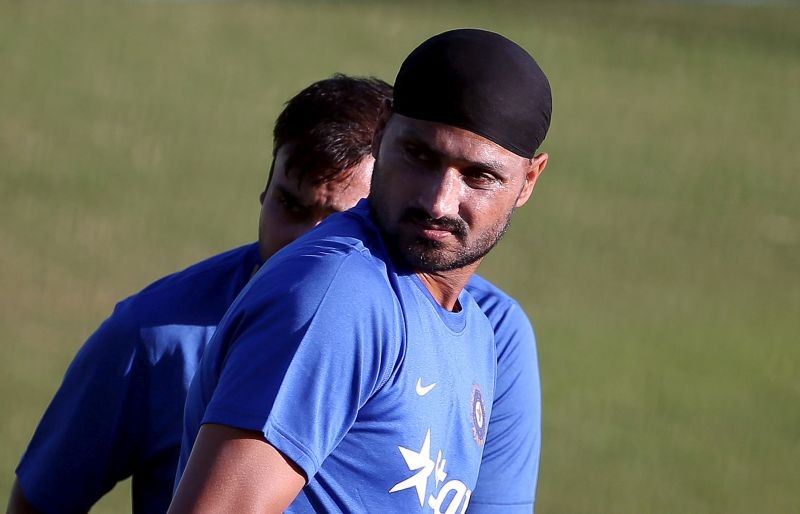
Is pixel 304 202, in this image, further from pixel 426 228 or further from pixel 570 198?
pixel 570 198

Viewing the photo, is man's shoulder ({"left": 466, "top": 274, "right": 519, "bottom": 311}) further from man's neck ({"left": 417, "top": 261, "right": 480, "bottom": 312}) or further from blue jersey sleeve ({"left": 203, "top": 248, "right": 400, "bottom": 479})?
blue jersey sleeve ({"left": 203, "top": 248, "right": 400, "bottom": 479})

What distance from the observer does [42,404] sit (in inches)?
336

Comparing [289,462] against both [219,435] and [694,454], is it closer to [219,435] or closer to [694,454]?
[219,435]

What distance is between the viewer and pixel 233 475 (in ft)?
6.41

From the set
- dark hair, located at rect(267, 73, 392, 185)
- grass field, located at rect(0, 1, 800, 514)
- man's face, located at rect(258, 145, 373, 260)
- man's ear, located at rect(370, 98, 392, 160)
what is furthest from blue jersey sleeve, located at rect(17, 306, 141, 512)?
grass field, located at rect(0, 1, 800, 514)

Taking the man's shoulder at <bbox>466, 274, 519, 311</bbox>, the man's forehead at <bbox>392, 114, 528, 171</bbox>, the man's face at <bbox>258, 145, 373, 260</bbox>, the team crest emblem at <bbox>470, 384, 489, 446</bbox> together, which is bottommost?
the team crest emblem at <bbox>470, 384, 489, 446</bbox>

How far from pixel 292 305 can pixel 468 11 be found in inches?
806

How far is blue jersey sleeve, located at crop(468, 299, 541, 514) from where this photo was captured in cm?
297

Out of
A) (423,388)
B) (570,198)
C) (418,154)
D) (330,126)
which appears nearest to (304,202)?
(330,126)

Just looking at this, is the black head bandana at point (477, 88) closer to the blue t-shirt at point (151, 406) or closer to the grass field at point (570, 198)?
the blue t-shirt at point (151, 406)

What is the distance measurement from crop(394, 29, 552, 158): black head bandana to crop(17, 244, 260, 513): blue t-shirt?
800 millimetres

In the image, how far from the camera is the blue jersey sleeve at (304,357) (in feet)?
6.50

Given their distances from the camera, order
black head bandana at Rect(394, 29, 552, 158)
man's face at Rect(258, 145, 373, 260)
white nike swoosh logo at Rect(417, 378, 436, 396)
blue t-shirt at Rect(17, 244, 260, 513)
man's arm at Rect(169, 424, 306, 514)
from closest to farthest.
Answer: man's arm at Rect(169, 424, 306, 514) < white nike swoosh logo at Rect(417, 378, 436, 396) < black head bandana at Rect(394, 29, 552, 158) < blue t-shirt at Rect(17, 244, 260, 513) < man's face at Rect(258, 145, 373, 260)

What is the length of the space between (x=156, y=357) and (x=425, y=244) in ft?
2.72
